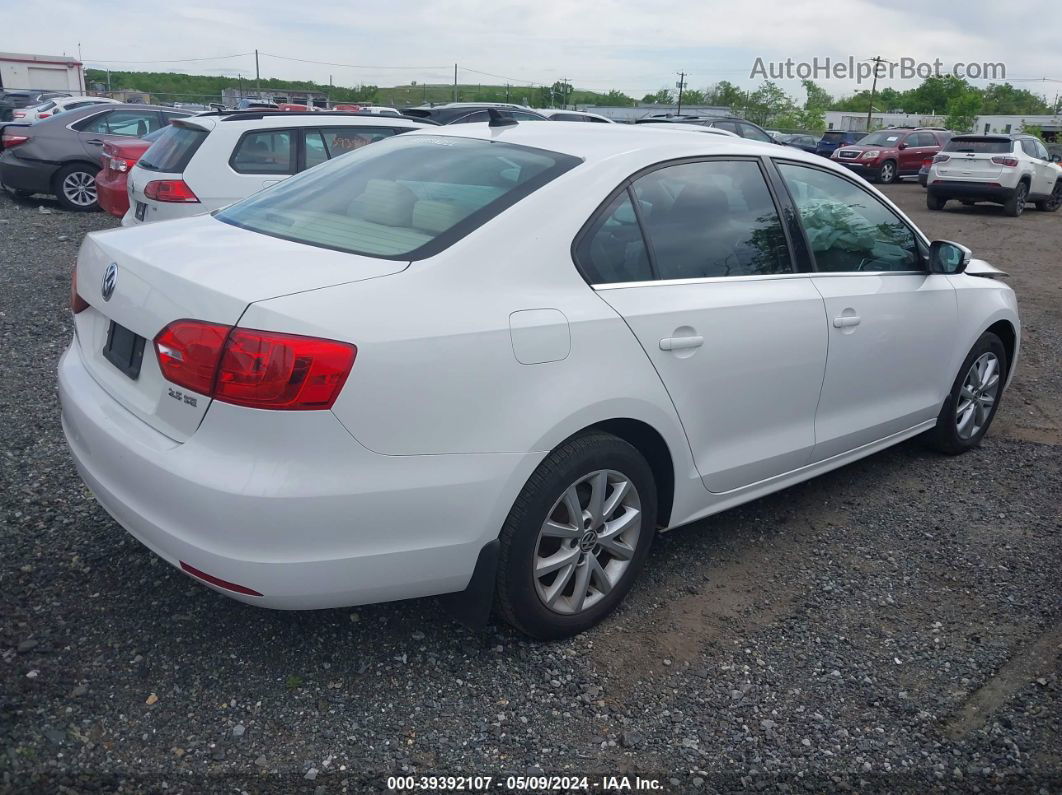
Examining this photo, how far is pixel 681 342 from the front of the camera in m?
3.17

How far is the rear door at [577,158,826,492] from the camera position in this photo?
10.3ft

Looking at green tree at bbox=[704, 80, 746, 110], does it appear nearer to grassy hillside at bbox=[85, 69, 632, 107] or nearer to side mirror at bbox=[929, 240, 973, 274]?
grassy hillside at bbox=[85, 69, 632, 107]

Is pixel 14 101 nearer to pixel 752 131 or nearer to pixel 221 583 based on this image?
pixel 752 131

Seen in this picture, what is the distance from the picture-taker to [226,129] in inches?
313

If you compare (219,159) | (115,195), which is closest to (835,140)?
(115,195)

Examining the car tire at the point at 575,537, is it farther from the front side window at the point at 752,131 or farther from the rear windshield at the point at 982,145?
the front side window at the point at 752,131

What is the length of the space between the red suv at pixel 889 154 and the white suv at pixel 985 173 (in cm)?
611

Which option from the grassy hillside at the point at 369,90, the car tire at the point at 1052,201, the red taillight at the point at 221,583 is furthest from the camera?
the grassy hillside at the point at 369,90

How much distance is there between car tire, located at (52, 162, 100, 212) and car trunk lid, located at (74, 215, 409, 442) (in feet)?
36.1

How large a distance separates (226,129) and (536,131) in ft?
17.2

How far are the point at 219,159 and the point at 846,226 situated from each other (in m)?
5.67

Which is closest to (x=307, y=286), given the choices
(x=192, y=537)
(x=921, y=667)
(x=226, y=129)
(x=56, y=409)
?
(x=192, y=537)

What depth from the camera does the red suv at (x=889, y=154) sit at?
84.0 feet

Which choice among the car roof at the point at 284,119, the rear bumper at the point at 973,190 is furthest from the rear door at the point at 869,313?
the rear bumper at the point at 973,190
